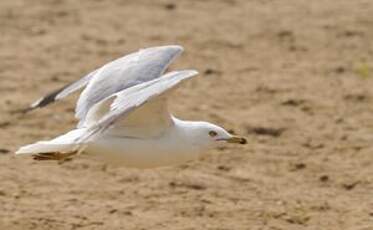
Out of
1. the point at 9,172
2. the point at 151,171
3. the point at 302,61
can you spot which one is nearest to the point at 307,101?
the point at 302,61

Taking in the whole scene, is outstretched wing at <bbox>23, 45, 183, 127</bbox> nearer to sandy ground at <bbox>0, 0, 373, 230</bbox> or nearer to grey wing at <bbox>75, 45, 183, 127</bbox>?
grey wing at <bbox>75, 45, 183, 127</bbox>

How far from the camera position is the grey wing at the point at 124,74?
757 cm

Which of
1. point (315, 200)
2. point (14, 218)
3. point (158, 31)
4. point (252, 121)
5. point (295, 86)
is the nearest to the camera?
point (14, 218)

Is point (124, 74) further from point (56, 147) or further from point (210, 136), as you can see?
point (56, 147)

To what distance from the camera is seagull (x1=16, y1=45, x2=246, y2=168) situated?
267 inches

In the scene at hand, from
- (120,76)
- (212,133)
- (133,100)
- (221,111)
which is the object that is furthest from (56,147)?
(221,111)

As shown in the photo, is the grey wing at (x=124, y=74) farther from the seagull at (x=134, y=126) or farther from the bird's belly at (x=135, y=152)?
the bird's belly at (x=135, y=152)

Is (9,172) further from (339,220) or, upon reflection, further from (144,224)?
(339,220)

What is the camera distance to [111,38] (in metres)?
11.9

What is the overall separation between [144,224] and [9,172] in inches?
49.1

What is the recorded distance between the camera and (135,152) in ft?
23.7

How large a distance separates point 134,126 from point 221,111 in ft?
9.11

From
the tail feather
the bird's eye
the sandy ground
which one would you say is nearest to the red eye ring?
the bird's eye

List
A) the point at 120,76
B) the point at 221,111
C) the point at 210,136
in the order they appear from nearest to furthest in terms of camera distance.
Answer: the point at 210,136
the point at 120,76
the point at 221,111
